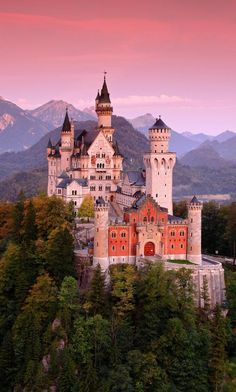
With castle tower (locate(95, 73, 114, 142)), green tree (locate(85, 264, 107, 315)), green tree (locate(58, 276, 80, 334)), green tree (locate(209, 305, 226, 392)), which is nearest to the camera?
green tree (locate(209, 305, 226, 392))

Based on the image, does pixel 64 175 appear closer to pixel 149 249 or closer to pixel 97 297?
pixel 149 249

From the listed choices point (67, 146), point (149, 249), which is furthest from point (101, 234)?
point (67, 146)

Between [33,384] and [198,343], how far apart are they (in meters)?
16.7

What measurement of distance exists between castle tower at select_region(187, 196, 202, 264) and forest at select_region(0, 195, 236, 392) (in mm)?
4868

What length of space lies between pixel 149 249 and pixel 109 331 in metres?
14.1

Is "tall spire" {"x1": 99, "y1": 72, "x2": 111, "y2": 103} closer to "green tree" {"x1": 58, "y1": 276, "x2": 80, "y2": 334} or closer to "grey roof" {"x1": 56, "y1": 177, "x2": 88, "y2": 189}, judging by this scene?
"grey roof" {"x1": 56, "y1": 177, "x2": 88, "y2": 189}

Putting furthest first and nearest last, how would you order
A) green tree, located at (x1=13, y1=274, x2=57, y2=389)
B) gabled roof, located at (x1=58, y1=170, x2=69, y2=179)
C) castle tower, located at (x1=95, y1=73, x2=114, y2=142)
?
castle tower, located at (x1=95, y1=73, x2=114, y2=142), gabled roof, located at (x1=58, y1=170, x2=69, y2=179), green tree, located at (x1=13, y1=274, x2=57, y2=389)

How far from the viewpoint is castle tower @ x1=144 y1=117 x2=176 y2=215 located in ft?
282

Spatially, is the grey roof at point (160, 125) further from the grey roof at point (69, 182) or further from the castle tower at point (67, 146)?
the castle tower at point (67, 146)

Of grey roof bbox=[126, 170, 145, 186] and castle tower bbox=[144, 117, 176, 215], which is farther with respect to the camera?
grey roof bbox=[126, 170, 145, 186]

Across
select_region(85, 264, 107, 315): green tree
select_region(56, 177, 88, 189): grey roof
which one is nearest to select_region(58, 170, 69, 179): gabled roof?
select_region(56, 177, 88, 189): grey roof

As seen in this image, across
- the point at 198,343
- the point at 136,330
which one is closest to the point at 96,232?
the point at 136,330

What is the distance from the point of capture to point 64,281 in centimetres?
6894

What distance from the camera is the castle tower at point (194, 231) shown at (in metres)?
76.2
